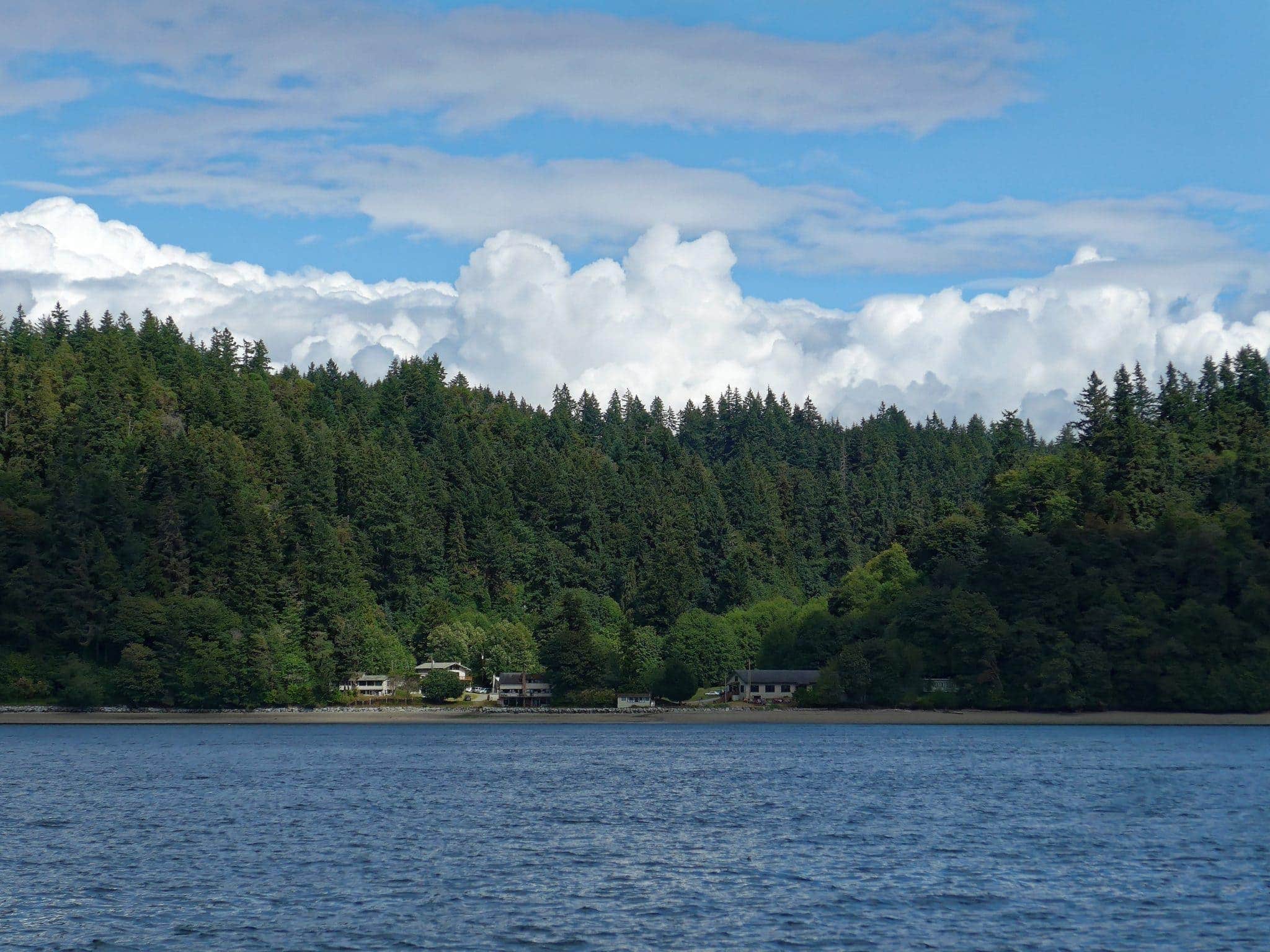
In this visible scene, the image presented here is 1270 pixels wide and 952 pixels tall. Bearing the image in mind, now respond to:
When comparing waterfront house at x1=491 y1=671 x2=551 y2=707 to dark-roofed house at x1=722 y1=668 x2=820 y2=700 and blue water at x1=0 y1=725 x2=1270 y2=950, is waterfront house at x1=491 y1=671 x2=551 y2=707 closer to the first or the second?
dark-roofed house at x1=722 y1=668 x2=820 y2=700

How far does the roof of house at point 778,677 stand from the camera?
156m

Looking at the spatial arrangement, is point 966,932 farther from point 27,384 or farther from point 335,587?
point 27,384

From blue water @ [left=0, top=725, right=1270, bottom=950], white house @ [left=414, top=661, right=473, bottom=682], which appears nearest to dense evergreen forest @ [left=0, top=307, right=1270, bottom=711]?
white house @ [left=414, top=661, right=473, bottom=682]

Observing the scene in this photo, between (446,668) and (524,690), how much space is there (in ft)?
42.0

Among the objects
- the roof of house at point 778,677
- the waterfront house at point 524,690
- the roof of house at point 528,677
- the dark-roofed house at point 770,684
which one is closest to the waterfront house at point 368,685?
the roof of house at point 528,677

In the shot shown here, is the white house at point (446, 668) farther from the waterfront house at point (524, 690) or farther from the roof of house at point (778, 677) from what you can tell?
the roof of house at point (778, 677)

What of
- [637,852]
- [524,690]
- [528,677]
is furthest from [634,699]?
[637,852]

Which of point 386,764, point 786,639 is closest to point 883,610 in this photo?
point 786,639

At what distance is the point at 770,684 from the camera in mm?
157250

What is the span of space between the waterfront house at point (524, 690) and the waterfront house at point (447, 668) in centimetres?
651

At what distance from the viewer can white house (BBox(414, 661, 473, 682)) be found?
170m

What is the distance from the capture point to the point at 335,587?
6560 inches

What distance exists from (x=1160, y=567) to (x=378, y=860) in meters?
113

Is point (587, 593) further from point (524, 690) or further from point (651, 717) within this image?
point (651, 717)
